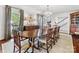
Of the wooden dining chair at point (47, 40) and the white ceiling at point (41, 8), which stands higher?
the white ceiling at point (41, 8)

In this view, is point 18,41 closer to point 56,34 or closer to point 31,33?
point 31,33

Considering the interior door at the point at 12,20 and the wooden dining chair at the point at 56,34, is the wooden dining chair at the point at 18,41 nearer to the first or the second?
the interior door at the point at 12,20

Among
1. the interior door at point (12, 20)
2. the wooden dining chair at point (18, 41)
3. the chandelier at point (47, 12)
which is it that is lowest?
the wooden dining chair at point (18, 41)

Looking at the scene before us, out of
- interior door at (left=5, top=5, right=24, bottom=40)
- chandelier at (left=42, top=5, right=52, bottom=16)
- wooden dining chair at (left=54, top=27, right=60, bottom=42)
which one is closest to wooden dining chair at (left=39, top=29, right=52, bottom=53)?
wooden dining chair at (left=54, top=27, right=60, bottom=42)

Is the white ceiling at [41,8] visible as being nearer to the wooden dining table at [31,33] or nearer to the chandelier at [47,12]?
the chandelier at [47,12]

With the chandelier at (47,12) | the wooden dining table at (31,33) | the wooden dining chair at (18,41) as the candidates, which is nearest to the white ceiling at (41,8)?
the chandelier at (47,12)

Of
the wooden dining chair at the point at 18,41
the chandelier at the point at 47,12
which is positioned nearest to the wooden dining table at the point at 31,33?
the wooden dining chair at the point at 18,41

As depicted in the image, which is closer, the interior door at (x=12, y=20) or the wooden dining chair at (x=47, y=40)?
the interior door at (x=12, y=20)

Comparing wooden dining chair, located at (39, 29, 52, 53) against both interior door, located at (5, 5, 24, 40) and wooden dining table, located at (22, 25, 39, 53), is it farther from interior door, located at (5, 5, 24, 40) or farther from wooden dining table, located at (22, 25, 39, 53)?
interior door, located at (5, 5, 24, 40)

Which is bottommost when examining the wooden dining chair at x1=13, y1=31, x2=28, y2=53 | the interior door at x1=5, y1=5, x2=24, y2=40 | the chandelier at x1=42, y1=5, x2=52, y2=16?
the wooden dining chair at x1=13, y1=31, x2=28, y2=53

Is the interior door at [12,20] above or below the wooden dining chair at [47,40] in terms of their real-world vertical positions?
above
